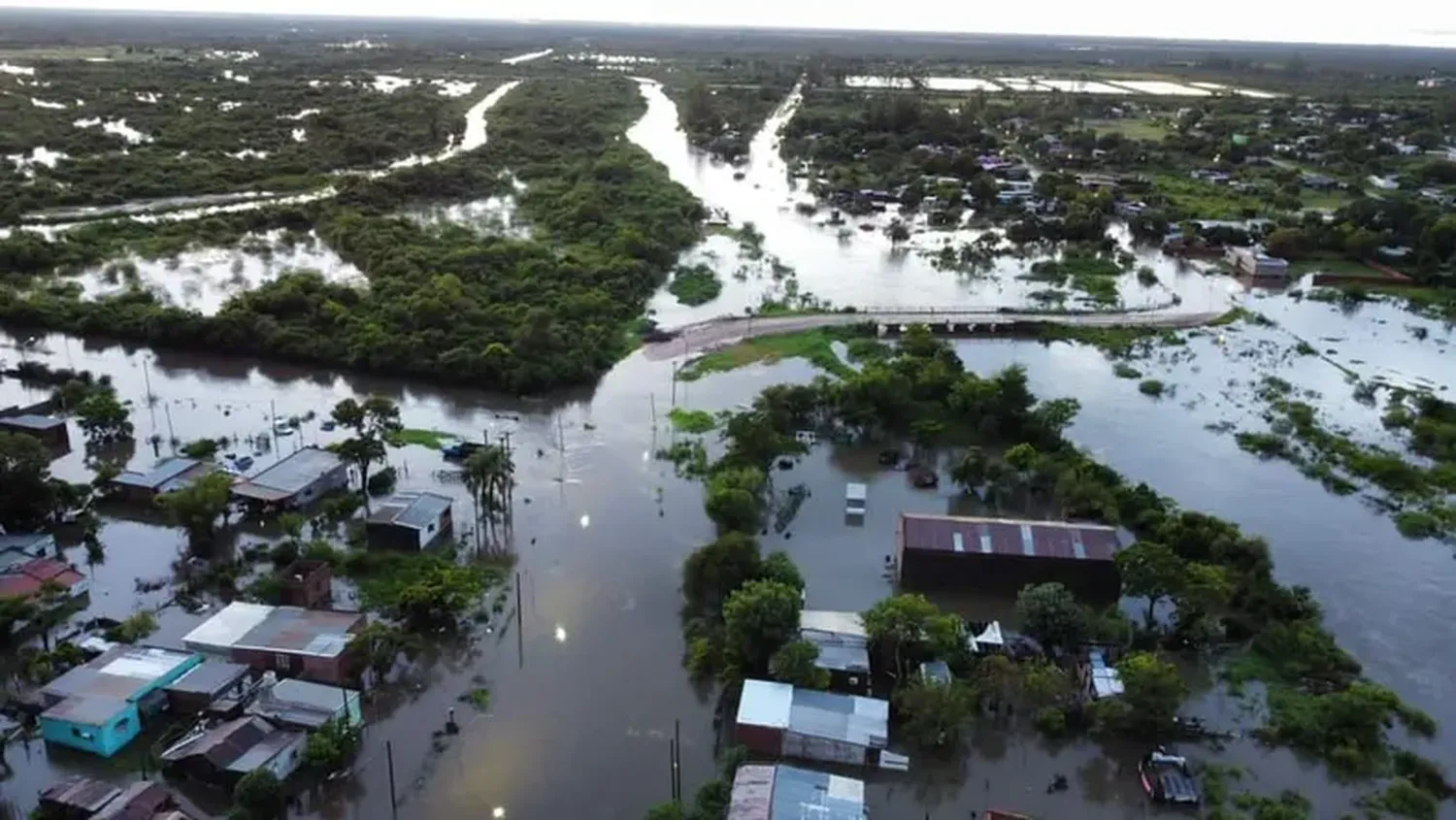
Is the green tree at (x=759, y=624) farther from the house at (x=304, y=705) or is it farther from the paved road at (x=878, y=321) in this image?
the paved road at (x=878, y=321)

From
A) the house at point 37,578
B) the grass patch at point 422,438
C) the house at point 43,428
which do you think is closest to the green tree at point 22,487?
the house at point 37,578

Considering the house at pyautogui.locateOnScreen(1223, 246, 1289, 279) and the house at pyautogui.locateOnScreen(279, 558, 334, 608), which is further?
the house at pyautogui.locateOnScreen(1223, 246, 1289, 279)

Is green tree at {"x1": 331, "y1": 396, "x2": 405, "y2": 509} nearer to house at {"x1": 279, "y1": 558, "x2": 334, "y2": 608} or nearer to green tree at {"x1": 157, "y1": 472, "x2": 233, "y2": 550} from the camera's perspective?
green tree at {"x1": 157, "y1": 472, "x2": 233, "y2": 550}

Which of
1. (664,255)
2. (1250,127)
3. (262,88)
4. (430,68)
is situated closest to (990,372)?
(664,255)

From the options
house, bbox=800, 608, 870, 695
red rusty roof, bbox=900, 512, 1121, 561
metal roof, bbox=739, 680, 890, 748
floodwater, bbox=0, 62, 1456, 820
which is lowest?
floodwater, bbox=0, 62, 1456, 820

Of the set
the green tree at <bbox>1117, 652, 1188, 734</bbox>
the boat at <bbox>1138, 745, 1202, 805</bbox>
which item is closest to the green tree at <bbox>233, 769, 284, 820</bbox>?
the boat at <bbox>1138, 745, 1202, 805</bbox>

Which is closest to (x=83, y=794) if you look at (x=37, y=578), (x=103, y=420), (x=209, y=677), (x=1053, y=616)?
(x=209, y=677)

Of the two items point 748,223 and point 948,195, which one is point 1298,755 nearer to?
point 748,223
